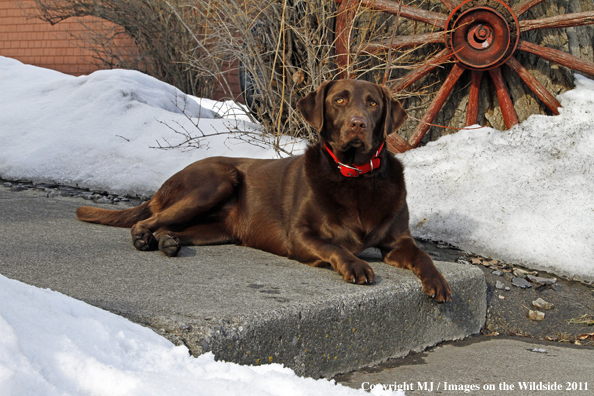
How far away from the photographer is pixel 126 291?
2002 millimetres

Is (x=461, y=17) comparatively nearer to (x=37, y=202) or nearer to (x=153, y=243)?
(x=153, y=243)

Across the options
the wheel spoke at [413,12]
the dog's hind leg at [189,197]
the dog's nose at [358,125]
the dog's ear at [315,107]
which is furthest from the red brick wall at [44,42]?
the dog's nose at [358,125]

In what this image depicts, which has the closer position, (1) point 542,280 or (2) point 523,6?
(1) point 542,280

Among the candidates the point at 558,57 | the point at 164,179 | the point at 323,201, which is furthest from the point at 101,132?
the point at 558,57

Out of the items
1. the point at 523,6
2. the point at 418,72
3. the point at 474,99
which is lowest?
the point at 474,99

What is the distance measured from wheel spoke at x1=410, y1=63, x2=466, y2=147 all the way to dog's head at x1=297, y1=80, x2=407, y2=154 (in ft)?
7.63

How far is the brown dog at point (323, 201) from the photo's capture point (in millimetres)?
2727

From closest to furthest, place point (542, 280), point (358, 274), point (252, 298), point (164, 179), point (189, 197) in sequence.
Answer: point (252, 298)
point (358, 274)
point (189, 197)
point (542, 280)
point (164, 179)

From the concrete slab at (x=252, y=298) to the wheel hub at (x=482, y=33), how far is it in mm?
2834

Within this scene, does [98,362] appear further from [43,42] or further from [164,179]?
[43,42]

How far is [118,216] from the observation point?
351 cm

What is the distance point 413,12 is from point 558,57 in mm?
1451

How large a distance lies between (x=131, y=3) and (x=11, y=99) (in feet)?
12.0

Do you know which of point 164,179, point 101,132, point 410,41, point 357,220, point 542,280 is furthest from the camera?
point 101,132
